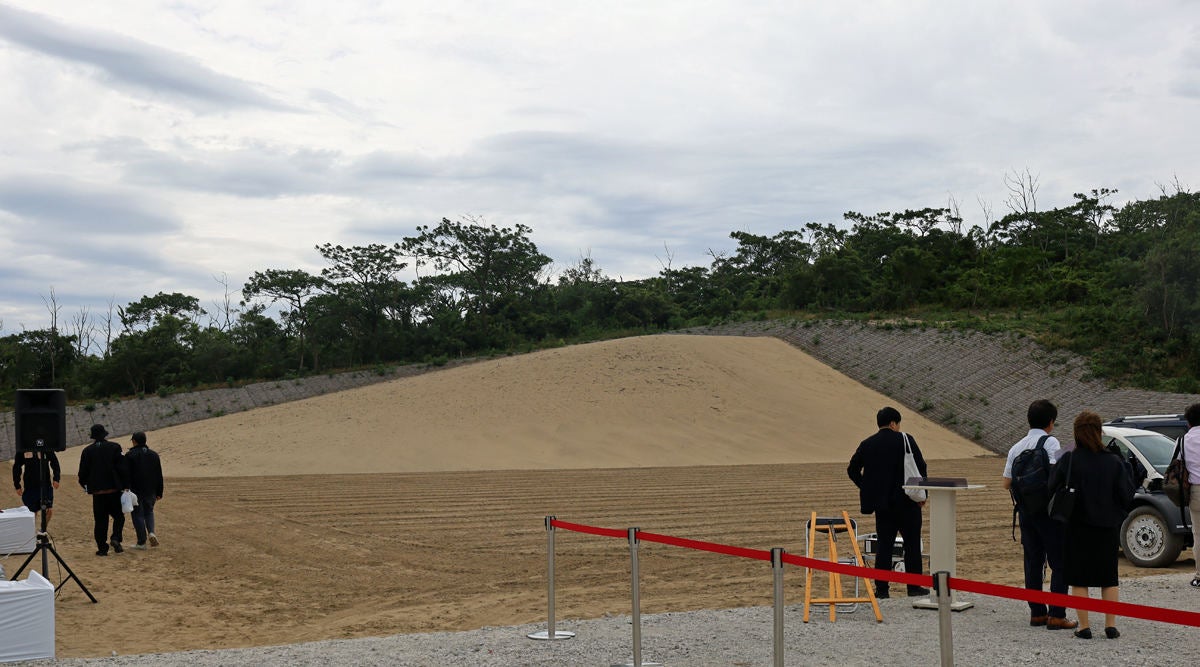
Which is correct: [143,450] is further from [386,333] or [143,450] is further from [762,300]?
[762,300]

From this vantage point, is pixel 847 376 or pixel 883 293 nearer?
pixel 847 376

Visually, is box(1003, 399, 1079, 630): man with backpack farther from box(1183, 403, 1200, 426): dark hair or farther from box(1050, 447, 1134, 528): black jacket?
box(1183, 403, 1200, 426): dark hair

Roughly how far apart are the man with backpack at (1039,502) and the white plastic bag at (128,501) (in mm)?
11550

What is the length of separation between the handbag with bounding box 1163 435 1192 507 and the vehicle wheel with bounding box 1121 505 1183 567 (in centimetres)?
257

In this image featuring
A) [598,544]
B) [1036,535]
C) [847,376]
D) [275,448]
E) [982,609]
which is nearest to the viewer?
[1036,535]

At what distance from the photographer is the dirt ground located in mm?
10711

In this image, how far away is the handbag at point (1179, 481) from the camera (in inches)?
373

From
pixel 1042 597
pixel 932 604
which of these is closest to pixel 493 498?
pixel 932 604

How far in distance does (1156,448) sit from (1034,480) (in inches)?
206

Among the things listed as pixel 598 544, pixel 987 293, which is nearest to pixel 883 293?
pixel 987 293

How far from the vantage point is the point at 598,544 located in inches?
583

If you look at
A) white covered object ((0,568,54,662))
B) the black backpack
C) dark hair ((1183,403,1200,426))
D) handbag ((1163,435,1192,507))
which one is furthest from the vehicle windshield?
white covered object ((0,568,54,662))

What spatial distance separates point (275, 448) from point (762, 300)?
4035 centimetres

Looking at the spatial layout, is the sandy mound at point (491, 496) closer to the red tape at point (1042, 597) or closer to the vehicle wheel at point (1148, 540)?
the vehicle wheel at point (1148, 540)
